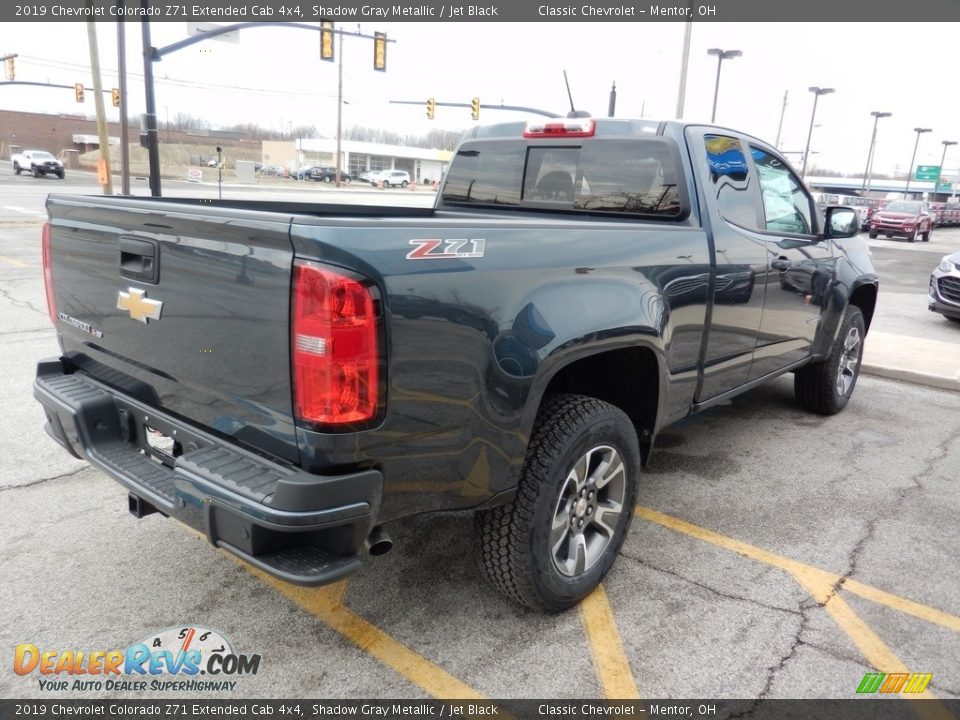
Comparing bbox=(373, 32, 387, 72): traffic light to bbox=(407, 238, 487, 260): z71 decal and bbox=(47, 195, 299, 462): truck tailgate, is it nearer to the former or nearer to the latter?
bbox=(47, 195, 299, 462): truck tailgate

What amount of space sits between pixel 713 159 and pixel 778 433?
2.35 meters

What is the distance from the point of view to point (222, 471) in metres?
2.19

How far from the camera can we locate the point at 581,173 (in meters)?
3.96

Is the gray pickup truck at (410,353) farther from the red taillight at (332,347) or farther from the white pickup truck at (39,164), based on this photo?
the white pickup truck at (39,164)

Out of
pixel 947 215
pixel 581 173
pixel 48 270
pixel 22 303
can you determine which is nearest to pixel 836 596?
pixel 581 173

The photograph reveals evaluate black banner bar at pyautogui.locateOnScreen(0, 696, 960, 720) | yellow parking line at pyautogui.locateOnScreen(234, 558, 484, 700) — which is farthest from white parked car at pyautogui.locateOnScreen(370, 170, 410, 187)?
black banner bar at pyautogui.locateOnScreen(0, 696, 960, 720)

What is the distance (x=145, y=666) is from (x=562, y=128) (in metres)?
3.22

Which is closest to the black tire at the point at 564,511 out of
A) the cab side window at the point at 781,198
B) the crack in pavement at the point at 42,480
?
the cab side window at the point at 781,198

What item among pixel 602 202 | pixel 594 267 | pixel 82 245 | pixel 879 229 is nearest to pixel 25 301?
pixel 82 245

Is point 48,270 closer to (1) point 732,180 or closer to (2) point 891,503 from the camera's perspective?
(1) point 732,180

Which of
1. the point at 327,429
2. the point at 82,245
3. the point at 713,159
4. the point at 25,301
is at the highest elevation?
the point at 713,159

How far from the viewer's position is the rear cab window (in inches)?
145

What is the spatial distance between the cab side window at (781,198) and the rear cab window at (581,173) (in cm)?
85

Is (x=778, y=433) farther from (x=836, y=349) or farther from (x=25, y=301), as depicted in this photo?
(x=25, y=301)
